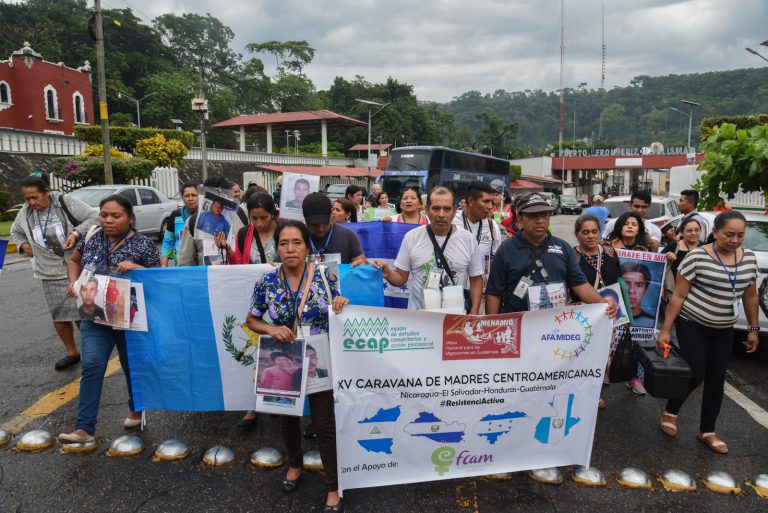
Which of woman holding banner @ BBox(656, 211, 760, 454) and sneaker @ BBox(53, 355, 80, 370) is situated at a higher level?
woman holding banner @ BBox(656, 211, 760, 454)

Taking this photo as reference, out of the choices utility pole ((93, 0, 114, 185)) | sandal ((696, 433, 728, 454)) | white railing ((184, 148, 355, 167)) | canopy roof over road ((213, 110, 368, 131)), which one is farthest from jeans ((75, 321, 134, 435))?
canopy roof over road ((213, 110, 368, 131))

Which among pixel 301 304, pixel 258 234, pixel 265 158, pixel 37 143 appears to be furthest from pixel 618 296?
pixel 265 158

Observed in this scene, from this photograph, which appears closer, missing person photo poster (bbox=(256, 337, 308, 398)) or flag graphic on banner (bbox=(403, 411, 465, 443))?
missing person photo poster (bbox=(256, 337, 308, 398))

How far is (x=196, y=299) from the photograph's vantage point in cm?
385

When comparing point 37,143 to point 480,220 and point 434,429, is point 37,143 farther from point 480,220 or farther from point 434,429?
point 434,429

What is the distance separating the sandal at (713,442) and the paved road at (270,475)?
50 millimetres

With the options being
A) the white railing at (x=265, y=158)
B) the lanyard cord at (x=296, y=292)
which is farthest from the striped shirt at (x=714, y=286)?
the white railing at (x=265, y=158)

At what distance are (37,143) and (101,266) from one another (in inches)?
923

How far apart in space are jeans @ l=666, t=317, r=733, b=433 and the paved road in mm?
297

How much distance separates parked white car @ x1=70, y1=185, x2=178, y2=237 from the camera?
14.1 metres

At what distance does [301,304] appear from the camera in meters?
3.01

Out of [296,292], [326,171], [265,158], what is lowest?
[296,292]

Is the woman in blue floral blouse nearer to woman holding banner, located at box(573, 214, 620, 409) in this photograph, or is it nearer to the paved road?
the paved road

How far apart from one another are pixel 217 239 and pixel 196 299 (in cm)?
88
